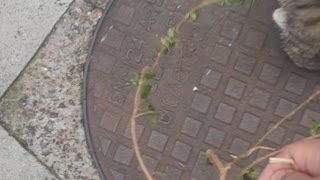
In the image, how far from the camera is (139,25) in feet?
8.07

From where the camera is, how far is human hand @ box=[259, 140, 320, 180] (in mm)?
1153

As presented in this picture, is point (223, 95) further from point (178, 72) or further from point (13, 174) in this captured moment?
point (13, 174)

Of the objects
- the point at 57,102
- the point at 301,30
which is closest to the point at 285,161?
the point at 301,30

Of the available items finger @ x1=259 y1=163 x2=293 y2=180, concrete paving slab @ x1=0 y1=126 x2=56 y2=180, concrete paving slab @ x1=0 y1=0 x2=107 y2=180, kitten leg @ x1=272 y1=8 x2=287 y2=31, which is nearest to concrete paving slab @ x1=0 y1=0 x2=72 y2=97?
concrete paving slab @ x1=0 y1=0 x2=107 y2=180

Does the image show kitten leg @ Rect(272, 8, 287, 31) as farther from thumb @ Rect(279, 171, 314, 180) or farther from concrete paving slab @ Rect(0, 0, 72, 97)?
thumb @ Rect(279, 171, 314, 180)

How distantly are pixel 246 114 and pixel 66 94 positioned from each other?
754mm

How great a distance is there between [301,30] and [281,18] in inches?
4.0

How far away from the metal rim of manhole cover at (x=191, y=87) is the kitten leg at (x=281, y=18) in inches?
4.3

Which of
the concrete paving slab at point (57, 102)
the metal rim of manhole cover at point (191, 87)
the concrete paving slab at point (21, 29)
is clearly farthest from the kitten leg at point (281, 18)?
the concrete paving slab at point (21, 29)

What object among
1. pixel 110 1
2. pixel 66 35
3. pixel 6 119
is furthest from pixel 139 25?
pixel 6 119

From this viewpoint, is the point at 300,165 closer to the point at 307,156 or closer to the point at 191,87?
the point at 307,156

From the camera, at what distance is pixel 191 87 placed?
2.42m

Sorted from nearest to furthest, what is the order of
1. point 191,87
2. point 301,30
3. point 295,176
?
point 295,176
point 301,30
point 191,87

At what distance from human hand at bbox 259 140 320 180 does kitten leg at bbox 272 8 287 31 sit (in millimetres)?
1126
